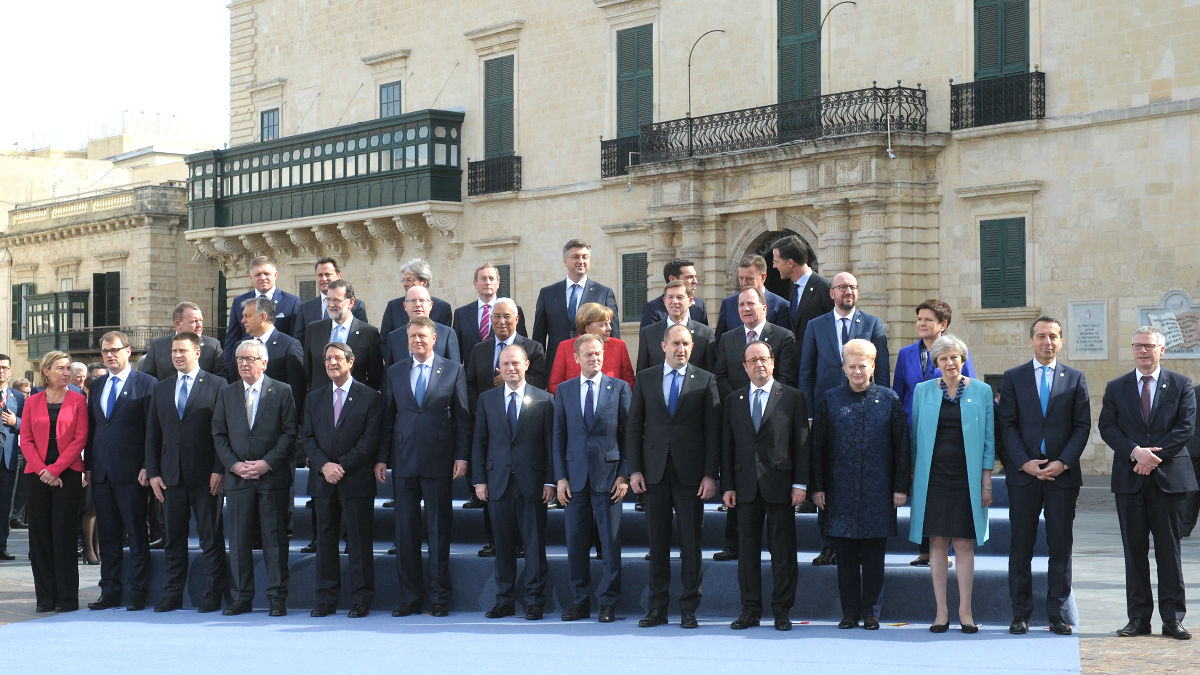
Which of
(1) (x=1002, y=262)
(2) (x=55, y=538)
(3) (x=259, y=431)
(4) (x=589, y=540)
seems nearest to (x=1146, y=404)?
(4) (x=589, y=540)

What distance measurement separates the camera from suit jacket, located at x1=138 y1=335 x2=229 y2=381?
469 inches

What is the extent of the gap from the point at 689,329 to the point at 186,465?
365 centimetres

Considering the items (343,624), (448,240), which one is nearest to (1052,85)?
(448,240)

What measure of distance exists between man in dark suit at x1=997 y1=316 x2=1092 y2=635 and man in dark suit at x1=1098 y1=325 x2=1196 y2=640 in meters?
0.28

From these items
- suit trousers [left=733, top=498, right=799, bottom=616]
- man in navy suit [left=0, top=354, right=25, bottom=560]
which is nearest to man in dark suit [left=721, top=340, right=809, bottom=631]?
suit trousers [left=733, top=498, right=799, bottom=616]

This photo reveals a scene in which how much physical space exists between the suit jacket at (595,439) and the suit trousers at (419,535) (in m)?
0.89

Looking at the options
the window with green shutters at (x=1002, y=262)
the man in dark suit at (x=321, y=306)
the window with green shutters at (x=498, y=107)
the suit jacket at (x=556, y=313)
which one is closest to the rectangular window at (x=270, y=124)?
the window with green shutters at (x=498, y=107)

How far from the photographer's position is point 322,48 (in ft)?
114

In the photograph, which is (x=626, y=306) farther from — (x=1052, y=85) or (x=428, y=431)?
(x=428, y=431)

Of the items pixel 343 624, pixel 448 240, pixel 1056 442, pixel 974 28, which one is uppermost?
pixel 974 28

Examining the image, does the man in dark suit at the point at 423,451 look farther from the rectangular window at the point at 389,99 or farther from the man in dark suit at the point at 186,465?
the rectangular window at the point at 389,99

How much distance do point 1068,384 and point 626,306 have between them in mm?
18795

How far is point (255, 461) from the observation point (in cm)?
1061

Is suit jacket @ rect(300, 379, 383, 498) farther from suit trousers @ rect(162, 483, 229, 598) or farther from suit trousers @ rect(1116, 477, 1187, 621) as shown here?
suit trousers @ rect(1116, 477, 1187, 621)
